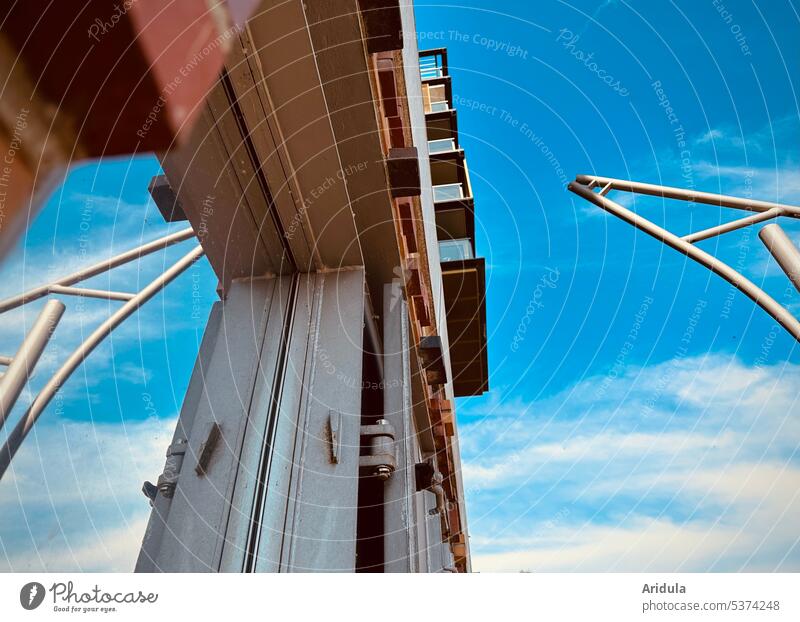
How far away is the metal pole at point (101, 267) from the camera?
44.3 inches

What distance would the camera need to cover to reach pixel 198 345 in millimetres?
1632

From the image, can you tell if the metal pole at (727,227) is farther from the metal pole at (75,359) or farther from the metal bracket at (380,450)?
the metal pole at (75,359)

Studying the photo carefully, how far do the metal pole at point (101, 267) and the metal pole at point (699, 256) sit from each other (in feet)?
8.61

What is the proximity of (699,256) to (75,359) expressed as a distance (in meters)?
2.95

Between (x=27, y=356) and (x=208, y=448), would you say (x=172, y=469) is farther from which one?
(x=27, y=356)

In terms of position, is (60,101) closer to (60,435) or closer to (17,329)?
(17,329)

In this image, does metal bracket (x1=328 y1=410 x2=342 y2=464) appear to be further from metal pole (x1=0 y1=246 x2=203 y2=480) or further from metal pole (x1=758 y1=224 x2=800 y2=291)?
metal pole (x1=758 y1=224 x2=800 y2=291)

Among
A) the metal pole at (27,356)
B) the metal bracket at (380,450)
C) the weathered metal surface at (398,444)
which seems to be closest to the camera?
the metal pole at (27,356)

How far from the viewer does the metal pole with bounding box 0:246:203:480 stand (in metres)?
1.07

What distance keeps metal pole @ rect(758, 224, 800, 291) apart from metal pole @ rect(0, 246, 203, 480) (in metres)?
2.81

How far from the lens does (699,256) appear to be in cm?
291
